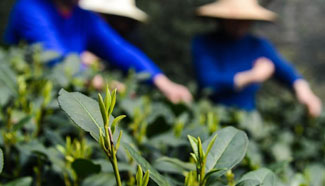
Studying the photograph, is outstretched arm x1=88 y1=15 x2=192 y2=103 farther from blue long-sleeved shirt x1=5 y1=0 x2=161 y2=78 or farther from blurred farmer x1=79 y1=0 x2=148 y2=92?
blurred farmer x1=79 y1=0 x2=148 y2=92

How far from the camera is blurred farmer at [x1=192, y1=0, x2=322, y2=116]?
312cm

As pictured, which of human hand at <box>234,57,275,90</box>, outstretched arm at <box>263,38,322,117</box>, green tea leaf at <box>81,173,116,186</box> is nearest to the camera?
green tea leaf at <box>81,173,116,186</box>

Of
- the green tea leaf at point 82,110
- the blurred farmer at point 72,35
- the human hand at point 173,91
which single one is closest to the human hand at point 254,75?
the blurred farmer at point 72,35

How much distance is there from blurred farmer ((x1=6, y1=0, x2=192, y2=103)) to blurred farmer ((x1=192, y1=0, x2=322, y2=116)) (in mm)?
1056

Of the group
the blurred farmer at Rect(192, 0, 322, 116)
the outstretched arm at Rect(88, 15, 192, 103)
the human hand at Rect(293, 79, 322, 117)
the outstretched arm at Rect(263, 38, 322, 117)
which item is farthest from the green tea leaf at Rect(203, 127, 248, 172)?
the blurred farmer at Rect(192, 0, 322, 116)

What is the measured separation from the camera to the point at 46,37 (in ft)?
5.69

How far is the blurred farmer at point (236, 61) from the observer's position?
3.12 meters

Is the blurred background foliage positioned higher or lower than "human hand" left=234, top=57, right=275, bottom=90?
lower

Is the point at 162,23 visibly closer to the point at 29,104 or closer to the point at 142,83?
the point at 142,83

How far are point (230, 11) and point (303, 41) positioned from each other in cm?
563

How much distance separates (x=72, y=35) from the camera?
2164 mm

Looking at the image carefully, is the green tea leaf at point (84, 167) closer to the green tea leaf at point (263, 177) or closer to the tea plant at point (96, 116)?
the tea plant at point (96, 116)

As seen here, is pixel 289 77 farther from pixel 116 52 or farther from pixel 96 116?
pixel 96 116

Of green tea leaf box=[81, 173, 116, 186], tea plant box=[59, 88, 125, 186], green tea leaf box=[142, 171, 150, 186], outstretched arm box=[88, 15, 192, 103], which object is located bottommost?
outstretched arm box=[88, 15, 192, 103]
